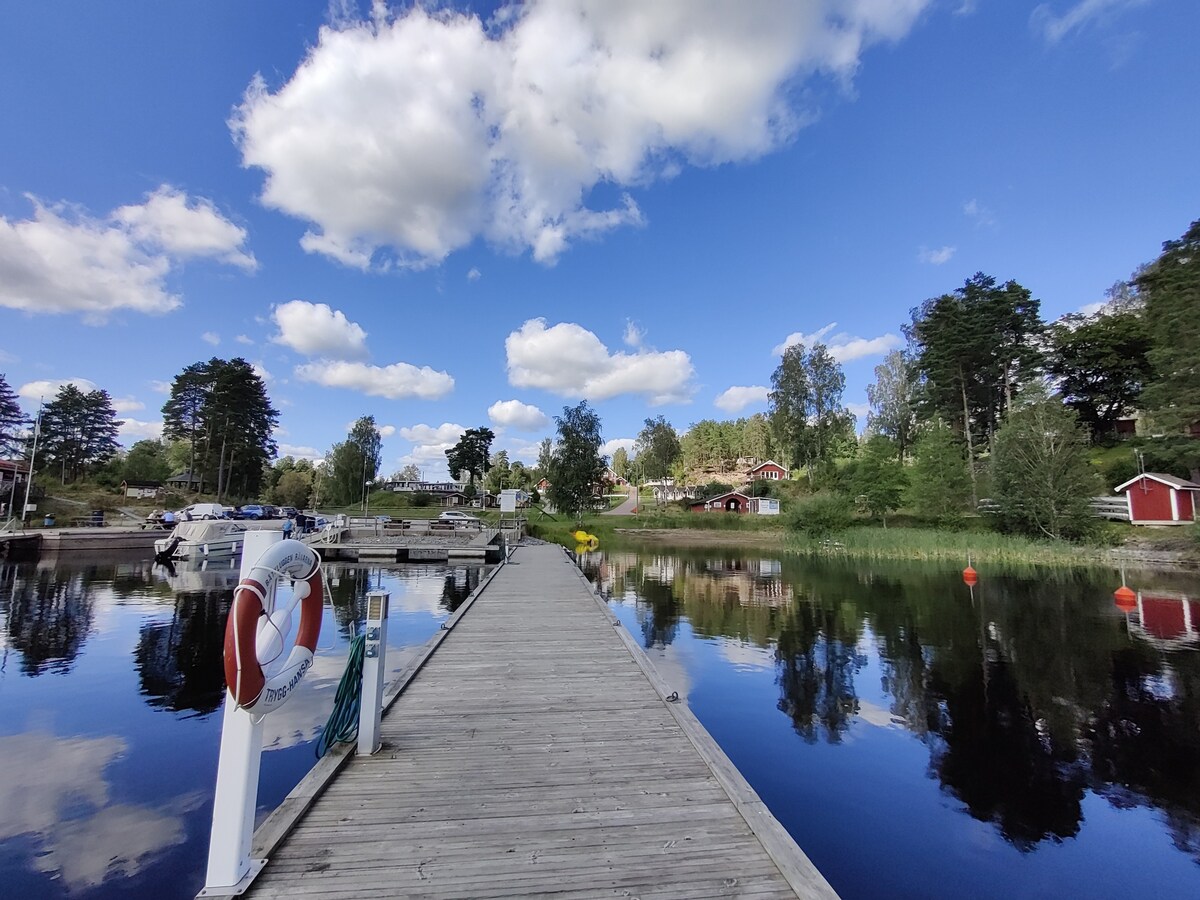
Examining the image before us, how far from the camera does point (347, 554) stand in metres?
26.4

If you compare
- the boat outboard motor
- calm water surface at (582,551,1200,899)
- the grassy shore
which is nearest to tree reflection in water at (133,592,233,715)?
calm water surface at (582,551,1200,899)

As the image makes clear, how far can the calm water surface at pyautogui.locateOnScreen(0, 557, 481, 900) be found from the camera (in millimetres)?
4363

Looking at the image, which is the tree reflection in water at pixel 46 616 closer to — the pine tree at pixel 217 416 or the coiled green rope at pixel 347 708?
the coiled green rope at pixel 347 708

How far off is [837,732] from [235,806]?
7.08 m

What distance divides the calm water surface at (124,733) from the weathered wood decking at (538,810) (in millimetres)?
1811

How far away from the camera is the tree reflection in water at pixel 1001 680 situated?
5.88 meters

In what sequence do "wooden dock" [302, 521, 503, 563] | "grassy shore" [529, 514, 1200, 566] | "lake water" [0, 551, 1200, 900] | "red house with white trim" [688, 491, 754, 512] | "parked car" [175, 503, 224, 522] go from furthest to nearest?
"red house with white trim" [688, 491, 754, 512] → "parked car" [175, 503, 224, 522] → "wooden dock" [302, 521, 503, 563] → "grassy shore" [529, 514, 1200, 566] → "lake water" [0, 551, 1200, 900]

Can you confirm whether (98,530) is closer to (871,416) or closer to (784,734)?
(784,734)

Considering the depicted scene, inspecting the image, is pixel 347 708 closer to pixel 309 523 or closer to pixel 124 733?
pixel 124 733

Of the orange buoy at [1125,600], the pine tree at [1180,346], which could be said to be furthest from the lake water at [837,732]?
the pine tree at [1180,346]

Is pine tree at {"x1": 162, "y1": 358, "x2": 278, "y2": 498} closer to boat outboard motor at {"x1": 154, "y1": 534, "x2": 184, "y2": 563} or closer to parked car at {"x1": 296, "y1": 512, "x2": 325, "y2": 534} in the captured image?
parked car at {"x1": 296, "y1": 512, "x2": 325, "y2": 534}

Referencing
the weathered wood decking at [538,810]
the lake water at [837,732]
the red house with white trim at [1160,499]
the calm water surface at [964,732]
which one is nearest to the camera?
the weathered wood decking at [538,810]

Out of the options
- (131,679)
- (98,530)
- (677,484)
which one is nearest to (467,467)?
(677,484)

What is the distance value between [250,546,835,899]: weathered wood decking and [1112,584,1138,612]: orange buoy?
1548 centimetres
